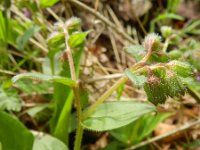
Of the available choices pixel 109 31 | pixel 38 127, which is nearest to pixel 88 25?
pixel 109 31

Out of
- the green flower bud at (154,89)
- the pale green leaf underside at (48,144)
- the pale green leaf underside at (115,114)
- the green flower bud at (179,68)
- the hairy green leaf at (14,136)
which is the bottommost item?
the pale green leaf underside at (48,144)

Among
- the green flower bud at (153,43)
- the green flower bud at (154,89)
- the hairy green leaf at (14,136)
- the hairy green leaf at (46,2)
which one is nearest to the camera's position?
the green flower bud at (154,89)

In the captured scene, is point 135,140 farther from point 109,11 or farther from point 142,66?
point 109,11

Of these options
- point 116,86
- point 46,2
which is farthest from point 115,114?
point 46,2

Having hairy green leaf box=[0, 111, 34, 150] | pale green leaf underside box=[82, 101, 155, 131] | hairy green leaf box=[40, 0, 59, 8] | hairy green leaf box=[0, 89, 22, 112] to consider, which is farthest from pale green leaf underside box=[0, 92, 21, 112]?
hairy green leaf box=[40, 0, 59, 8]

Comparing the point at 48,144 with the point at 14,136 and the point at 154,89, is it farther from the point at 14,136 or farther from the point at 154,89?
the point at 154,89

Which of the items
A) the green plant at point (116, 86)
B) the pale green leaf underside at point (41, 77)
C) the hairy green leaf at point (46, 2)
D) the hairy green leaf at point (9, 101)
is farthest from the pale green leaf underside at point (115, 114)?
the hairy green leaf at point (46, 2)

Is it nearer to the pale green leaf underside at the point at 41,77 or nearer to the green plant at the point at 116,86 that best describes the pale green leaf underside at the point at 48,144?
the green plant at the point at 116,86
